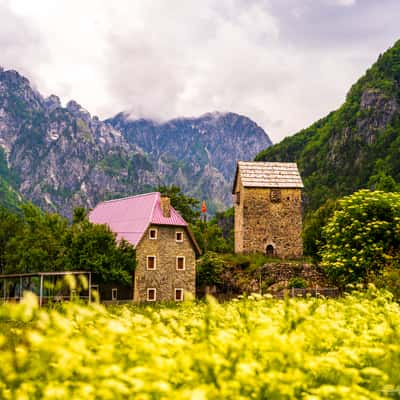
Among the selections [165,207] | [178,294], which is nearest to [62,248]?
[165,207]

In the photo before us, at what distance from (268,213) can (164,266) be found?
37.8ft

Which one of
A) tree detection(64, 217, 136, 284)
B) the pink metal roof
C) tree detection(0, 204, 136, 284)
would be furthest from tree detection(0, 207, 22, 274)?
tree detection(64, 217, 136, 284)

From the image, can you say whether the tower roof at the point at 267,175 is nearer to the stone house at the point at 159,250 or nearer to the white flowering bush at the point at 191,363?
the stone house at the point at 159,250

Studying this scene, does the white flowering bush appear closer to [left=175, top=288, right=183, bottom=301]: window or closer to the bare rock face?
[left=175, top=288, right=183, bottom=301]: window

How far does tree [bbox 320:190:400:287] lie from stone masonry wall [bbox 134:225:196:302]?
58.3 ft

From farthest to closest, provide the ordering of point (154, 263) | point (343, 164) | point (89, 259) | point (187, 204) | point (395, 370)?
point (343, 164), point (187, 204), point (154, 263), point (89, 259), point (395, 370)

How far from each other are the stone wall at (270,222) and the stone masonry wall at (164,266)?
→ 6469 mm

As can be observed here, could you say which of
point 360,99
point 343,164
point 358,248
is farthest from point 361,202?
point 360,99

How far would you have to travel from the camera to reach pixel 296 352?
543 cm

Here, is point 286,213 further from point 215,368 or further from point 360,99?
point 360,99

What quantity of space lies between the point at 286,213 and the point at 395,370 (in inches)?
1715

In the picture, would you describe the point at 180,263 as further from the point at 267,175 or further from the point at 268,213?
the point at 267,175

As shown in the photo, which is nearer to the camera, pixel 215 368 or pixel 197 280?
pixel 215 368

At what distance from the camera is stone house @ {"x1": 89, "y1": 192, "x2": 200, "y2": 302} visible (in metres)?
43.1
